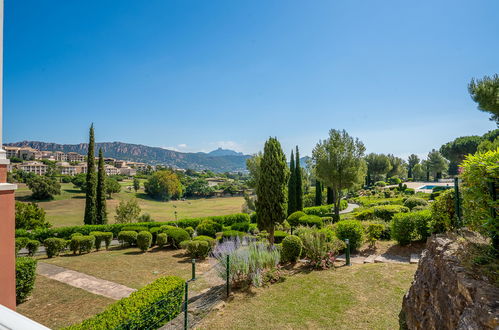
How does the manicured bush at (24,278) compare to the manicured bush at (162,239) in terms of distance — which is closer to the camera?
the manicured bush at (24,278)

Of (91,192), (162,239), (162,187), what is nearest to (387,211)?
(162,239)

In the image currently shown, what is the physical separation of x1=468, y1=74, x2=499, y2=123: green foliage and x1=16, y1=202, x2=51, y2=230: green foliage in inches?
1272

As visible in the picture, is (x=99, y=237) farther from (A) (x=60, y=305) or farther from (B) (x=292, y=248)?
(B) (x=292, y=248)

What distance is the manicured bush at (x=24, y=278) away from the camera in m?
7.12

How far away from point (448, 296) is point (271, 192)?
810cm

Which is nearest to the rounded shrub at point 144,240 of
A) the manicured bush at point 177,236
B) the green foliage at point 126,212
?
the manicured bush at point 177,236

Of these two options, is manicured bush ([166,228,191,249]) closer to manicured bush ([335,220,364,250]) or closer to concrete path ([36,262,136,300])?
concrete path ([36,262,136,300])

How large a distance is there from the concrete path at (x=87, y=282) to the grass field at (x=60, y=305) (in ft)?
0.79

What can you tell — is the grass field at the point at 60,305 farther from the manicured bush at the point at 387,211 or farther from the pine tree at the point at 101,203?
the pine tree at the point at 101,203

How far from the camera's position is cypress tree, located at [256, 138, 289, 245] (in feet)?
35.6

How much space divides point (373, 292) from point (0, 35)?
8753 millimetres

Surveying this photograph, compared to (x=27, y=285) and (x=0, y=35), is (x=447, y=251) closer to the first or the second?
(x=0, y=35)

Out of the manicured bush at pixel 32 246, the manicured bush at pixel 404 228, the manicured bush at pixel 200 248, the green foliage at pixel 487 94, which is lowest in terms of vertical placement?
the manicured bush at pixel 32 246

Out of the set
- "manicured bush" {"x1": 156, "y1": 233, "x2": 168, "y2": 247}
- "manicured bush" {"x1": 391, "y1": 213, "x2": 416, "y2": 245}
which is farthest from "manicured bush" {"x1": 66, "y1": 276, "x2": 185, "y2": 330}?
"manicured bush" {"x1": 156, "y1": 233, "x2": 168, "y2": 247}
